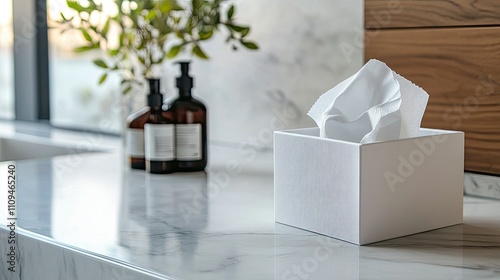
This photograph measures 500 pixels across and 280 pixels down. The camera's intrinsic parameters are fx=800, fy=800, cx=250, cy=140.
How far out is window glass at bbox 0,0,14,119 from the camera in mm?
2434

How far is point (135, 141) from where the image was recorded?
146 cm

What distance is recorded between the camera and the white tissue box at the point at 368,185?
3.02ft

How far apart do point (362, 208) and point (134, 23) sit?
69 centimetres

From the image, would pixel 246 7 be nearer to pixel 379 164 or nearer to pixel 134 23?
pixel 134 23

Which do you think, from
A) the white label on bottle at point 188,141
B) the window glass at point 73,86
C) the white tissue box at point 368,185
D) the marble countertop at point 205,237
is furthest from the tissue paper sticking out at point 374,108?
the window glass at point 73,86

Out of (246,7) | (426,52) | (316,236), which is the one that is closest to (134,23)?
(246,7)

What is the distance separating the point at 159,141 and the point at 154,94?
0.08 meters

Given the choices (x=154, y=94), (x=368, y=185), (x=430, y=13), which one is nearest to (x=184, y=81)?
(x=154, y=94)

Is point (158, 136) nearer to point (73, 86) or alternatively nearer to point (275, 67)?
point (275, 67)

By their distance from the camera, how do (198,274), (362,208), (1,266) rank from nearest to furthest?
(198,274) → (362,208) → (1,266)

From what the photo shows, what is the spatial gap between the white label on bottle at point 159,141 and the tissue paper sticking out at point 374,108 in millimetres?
Result: 442

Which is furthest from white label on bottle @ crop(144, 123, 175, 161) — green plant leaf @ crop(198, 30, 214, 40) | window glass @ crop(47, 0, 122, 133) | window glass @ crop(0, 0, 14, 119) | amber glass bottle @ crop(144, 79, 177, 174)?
window glass @ crop(0, 0, 14, 119)

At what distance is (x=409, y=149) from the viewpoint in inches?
37.4

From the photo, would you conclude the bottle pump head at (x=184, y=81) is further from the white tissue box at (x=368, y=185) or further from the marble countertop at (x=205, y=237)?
the white tissue box at (x=368, y=185)
